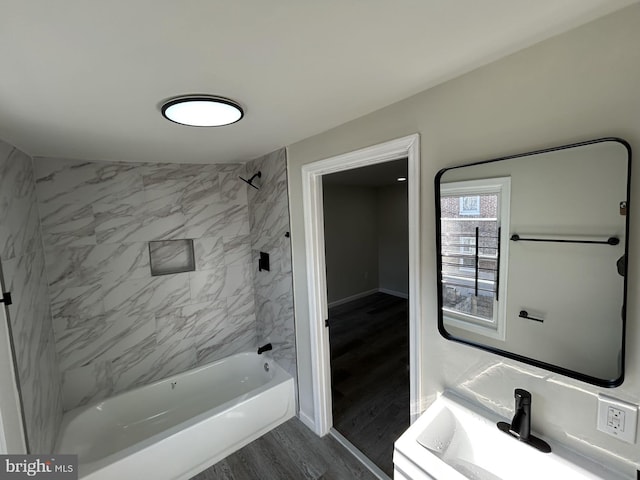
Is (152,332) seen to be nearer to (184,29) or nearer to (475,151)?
(184,29)

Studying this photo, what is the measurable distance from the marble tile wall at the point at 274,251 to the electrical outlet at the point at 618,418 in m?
1.90

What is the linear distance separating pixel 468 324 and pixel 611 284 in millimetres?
502

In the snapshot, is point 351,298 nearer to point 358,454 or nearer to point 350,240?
point 350,240

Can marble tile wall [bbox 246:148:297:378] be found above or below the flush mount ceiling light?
below

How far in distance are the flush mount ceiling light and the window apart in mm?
1056

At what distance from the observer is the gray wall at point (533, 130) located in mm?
833

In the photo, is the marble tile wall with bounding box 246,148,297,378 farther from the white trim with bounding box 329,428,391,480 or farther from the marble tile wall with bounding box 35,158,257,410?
the white trim with bounding box 329,428,391,480

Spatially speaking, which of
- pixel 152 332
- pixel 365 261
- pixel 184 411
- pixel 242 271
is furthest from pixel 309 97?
pixel 365 261

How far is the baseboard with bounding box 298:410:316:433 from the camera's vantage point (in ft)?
7.57

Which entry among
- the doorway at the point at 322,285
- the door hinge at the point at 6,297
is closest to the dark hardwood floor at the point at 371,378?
the doorway at the point at 322,285

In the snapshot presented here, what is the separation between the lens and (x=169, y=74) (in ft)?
3.24

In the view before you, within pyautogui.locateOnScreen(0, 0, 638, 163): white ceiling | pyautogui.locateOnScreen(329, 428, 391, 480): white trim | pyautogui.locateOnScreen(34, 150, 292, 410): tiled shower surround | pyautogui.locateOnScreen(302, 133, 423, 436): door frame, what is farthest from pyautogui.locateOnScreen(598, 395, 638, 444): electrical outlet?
pyautogui.locateOnScreen(34, 150, 292, 410): tiled shower surround

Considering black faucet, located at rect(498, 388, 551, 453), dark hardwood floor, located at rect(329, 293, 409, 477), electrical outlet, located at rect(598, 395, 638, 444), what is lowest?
dark hardwood floor, located at rect(329, 293, 409, 477)

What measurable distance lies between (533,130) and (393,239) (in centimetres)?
475
